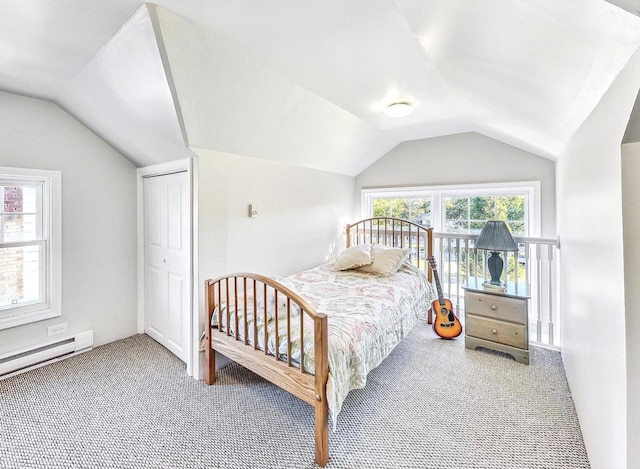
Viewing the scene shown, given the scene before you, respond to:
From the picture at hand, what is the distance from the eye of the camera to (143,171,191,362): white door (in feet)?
8.54

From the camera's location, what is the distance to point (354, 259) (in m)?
3.32

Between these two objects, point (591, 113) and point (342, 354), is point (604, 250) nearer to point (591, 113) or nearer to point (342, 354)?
point (591, 113)

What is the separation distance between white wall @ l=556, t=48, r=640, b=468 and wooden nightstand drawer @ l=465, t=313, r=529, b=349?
0.66 metres

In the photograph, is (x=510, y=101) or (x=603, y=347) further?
(x=510, y=101)

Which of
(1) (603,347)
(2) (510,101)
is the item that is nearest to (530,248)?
(2) (510,101)

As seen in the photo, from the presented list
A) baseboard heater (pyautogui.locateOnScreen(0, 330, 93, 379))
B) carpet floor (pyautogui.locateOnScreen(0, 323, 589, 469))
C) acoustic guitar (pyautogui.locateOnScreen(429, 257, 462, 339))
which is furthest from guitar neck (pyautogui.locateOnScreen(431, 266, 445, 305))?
baseboard heater (pyautogui.locateOnScreen(0, 330, 93, 379))

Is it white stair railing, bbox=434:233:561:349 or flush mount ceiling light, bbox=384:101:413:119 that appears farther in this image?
white stair railing, bbox=434:233:561:349

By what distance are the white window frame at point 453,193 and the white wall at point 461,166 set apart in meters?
0.05

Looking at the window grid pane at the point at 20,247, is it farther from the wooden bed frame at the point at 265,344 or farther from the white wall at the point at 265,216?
the wooden bed frame at the point at 265,344

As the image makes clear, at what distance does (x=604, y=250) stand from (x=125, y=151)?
12.1 feet

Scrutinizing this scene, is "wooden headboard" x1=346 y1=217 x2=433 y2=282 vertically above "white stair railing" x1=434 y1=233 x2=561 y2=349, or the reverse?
"wooden headboard" x1=346 y1=217 x2=433 y2=282

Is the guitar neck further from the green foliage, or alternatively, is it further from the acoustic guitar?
the green foliage

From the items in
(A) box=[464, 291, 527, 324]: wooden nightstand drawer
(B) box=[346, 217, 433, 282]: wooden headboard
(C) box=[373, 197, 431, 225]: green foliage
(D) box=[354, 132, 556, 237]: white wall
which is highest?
(D) box=[354, 132, 556, 237]: white wall

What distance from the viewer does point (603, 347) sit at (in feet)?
4.06
